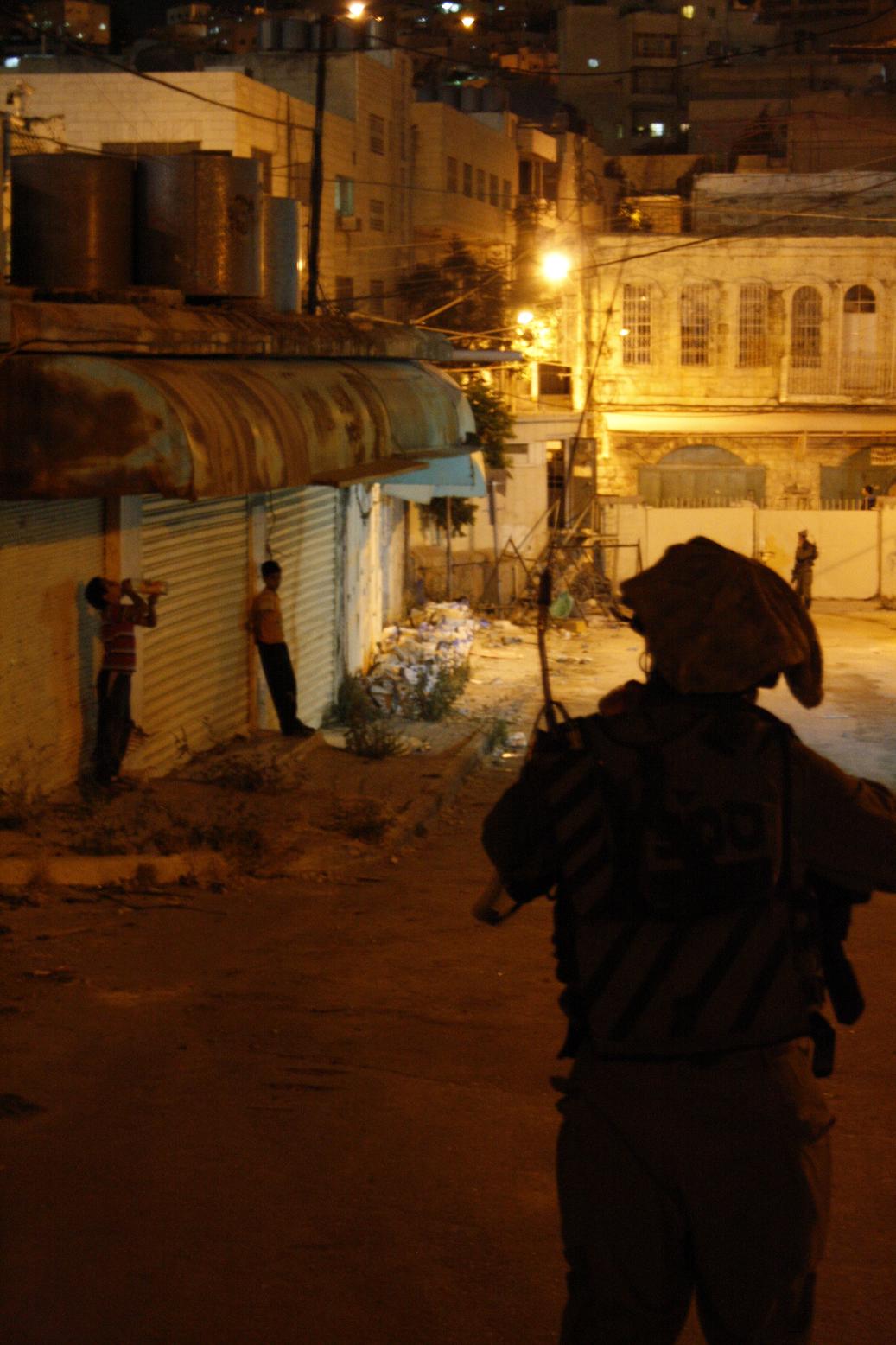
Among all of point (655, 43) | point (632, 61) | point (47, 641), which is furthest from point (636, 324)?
→ point (655, 43)

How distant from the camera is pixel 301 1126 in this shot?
16.3 ft

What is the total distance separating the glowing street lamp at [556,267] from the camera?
1229 inches

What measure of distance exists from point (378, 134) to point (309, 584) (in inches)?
979

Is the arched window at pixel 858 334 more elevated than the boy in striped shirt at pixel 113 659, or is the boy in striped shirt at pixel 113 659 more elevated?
the arched window at pixel 858 334

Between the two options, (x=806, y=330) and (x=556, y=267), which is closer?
(x=556, y=267)

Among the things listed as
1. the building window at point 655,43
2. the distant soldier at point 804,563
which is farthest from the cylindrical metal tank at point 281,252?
the building window at point 655,43

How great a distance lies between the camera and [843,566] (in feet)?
96.7

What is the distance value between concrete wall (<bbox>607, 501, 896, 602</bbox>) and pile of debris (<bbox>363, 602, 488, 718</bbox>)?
6.23 metres

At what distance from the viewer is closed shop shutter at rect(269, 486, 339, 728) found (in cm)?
1410

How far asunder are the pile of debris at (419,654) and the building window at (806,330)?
15995 mm

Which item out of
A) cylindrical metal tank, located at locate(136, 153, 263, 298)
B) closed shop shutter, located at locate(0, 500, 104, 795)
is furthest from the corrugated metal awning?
closed shop shutter, located at locate(0, 500, 104, 795)

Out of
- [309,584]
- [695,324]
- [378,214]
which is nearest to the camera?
[309,584]

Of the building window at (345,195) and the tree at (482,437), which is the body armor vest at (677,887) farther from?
the building window at (345,195)

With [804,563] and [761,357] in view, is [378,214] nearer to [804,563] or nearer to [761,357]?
[761,357]
